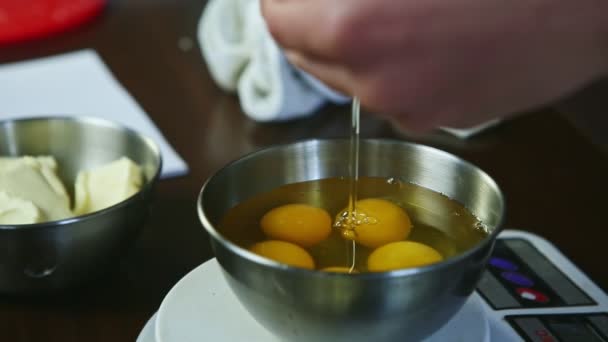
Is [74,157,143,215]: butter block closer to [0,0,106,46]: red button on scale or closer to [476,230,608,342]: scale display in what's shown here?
[476,230,608,342]: scale display

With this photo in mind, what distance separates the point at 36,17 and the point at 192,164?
2.18ft

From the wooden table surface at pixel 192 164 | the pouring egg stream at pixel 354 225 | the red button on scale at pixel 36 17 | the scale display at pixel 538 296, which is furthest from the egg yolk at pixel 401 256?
the red button on scale at pixel 36 17

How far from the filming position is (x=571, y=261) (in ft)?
2.81

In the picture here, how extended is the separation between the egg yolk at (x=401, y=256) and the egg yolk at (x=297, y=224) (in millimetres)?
57

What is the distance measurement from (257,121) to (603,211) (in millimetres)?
506

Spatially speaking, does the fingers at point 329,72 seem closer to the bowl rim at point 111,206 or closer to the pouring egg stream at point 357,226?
the pouring egg stream at point 357,226

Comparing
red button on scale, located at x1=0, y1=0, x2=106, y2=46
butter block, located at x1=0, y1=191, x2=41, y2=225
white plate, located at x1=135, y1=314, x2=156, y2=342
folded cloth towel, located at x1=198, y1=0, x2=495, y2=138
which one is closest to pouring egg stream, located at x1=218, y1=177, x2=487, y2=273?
white plate, located at x1=135, y1=314, x2=156, y2=342

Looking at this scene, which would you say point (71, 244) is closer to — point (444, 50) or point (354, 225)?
point (354, 225)

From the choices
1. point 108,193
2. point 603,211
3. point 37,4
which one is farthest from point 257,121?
point 37,4

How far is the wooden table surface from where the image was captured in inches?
31.0

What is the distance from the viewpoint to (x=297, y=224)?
709 mm

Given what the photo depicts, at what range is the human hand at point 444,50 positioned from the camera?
502 mm

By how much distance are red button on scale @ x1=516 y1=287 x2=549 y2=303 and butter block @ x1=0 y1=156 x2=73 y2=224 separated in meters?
0.46

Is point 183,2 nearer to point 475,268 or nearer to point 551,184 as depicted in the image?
point 551,184
